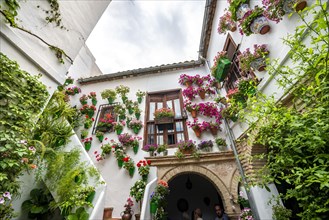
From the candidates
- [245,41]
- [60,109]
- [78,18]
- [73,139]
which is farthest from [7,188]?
[245,41]

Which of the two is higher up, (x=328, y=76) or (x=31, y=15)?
(x=31, y=15)

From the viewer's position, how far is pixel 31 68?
2963 mm

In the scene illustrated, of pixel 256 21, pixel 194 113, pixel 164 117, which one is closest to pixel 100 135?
pixel 164 117

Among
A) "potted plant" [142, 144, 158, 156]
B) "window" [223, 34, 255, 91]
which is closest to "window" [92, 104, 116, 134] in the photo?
"potted plant" [142, 144, 158, 156]

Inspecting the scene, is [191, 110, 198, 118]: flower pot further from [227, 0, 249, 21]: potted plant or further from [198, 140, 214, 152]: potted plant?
[227, 0, 249, 21]: potted plant

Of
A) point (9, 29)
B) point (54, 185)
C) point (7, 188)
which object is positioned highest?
point (9, 29)

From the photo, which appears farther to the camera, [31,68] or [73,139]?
[73,139]

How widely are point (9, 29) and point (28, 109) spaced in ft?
4.60

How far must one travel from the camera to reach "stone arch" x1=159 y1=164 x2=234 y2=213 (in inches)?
159

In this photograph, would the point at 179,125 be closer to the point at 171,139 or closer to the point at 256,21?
the point at 171,139

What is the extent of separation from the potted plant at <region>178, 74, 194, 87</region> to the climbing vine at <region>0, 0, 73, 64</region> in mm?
4008

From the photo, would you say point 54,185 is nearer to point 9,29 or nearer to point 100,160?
point 100,160

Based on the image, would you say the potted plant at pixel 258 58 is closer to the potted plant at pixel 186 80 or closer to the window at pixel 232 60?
the window at pixel 232 60

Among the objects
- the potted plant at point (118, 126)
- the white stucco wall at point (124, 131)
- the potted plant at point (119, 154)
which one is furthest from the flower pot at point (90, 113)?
the potted plant at point (119, 154)
